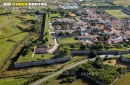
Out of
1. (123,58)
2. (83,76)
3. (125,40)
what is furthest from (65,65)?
(125,40)

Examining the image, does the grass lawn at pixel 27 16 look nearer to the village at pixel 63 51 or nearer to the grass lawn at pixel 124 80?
the village at pixel 63 51

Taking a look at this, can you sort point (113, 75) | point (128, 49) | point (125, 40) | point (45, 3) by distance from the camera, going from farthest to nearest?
point (45, 3) < point (125, 40) < point (128, 49) < point (113, 75)

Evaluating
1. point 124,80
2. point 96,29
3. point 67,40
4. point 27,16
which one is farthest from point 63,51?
point 27,16

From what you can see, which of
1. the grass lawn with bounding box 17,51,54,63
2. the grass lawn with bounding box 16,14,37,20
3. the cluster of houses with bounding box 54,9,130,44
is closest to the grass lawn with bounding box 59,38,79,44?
the cluster of houses with bounding box 54,9,130,44

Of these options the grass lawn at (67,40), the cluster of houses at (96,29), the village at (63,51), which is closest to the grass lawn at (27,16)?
the village at (63,51)

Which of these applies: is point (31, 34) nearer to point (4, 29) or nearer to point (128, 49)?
point (4, 29)

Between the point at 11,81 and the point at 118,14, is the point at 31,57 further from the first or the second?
the point at 118,14
